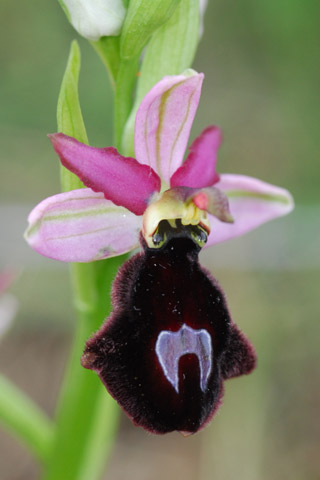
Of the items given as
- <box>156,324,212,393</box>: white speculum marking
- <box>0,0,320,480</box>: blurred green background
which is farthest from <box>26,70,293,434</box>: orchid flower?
<box>0,0,320,480</box>: blurred green background

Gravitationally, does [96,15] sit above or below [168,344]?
above

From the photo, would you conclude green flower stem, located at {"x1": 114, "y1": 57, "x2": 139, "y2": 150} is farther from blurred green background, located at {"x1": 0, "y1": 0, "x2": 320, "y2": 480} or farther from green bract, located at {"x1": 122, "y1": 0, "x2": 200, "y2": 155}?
blurred green background, located at {"x1": 0, "y1": 0, "x2": 320, "y2": 480}

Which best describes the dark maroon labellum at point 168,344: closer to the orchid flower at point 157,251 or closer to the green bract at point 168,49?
the orchid flower at point 157,251

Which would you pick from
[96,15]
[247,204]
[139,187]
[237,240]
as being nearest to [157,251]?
[139,187]

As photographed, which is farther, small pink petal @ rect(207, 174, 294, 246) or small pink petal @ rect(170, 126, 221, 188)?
small pink petal @ rect(207, 174, 294, 246)

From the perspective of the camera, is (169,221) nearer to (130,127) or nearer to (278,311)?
(130,127)

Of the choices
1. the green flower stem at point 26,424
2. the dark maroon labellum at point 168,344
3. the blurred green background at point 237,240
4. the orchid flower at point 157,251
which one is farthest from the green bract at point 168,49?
the blurred green background at point 237,240

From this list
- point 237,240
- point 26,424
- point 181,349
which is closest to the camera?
point 181,349

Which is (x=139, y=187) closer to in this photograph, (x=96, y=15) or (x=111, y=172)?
(x=111, y=172)
